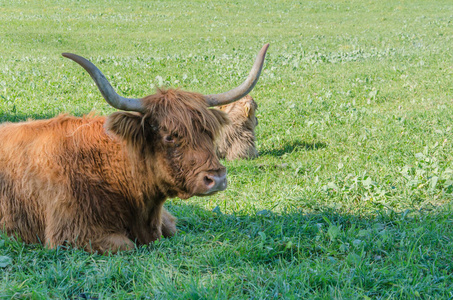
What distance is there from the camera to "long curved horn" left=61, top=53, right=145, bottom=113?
3.72 m

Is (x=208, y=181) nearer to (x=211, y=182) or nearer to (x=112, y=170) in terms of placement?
(x=211, y=182)

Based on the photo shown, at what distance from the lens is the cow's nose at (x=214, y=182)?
408 cm

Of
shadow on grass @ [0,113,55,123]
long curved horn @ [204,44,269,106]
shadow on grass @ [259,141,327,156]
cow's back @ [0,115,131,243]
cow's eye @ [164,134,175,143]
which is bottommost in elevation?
shadow on grass @ [259,141,327,156]

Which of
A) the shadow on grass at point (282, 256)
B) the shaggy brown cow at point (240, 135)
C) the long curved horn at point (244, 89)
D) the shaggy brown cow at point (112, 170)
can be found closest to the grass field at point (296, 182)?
the shadow on grass at point (282, 256)

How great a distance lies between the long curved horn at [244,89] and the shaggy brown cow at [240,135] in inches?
149

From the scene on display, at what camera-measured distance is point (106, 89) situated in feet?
13.0

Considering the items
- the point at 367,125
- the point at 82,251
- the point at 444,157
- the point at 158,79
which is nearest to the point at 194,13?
the point at 158,79

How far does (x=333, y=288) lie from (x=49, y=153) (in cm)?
274

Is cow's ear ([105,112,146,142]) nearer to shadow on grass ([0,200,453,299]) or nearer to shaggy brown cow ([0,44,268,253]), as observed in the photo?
shaggy brown cow ([0,44,268,253])

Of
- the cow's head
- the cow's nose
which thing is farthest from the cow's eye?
the cow's nose

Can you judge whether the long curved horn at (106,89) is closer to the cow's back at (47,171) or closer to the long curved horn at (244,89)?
the cow's back at (47,171)

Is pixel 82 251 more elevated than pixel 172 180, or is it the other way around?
pixel 172 180

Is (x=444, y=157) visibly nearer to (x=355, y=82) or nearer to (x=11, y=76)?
(x=355, y=82)

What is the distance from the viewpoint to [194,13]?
3397cm
